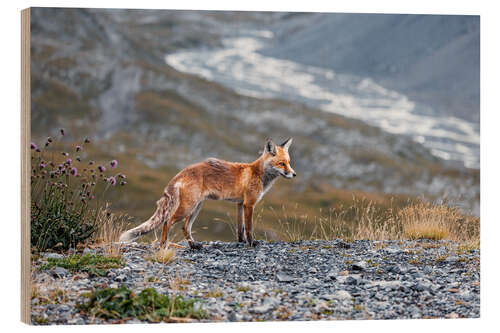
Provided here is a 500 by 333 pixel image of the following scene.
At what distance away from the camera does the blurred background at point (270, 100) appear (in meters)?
19.6

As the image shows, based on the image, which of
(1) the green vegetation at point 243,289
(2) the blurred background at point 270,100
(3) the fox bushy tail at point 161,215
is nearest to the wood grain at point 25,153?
(3) the fox bushy tail at point 161,215

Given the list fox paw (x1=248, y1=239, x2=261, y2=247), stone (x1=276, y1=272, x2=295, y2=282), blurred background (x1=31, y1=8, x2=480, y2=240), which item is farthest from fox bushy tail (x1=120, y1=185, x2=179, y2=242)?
blurred background (x1=31, y1=8, x2=480, y2=240)

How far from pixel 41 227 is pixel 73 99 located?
46611mm

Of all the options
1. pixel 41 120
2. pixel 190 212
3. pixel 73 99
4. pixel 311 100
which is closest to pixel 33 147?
pixel 190 212

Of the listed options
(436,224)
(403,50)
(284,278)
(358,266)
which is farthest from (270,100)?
(284,278)

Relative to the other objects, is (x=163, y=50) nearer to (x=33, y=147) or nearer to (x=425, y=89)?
(x=425, y=89)

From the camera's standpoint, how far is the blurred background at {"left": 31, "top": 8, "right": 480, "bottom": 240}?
64.2 feet

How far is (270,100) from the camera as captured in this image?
5469 centimetres

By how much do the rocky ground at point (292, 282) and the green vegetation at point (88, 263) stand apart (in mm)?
129

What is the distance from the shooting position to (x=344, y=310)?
8.62 meters

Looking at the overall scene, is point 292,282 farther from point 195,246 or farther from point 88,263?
point 88,263

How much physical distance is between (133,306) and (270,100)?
4739 centimetres

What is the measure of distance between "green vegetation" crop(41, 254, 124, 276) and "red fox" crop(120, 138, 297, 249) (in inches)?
27.7

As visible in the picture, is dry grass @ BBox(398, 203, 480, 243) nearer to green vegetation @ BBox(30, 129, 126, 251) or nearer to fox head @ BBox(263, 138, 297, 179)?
fox head @ BBox(263, 138, 297, 179)
